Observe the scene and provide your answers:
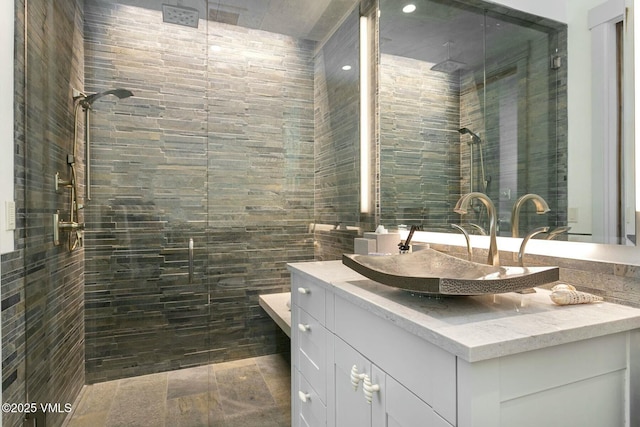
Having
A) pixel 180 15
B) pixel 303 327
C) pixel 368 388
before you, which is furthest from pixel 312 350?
pixel 180 15

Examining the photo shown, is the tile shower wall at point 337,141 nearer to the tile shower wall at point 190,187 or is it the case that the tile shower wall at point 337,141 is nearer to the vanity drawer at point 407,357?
the tile shower wall at point 190,187

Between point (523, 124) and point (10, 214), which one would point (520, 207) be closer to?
point (523, 124)

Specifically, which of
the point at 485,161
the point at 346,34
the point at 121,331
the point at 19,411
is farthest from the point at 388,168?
the point at 19,411

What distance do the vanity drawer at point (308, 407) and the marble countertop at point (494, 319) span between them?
55 cm

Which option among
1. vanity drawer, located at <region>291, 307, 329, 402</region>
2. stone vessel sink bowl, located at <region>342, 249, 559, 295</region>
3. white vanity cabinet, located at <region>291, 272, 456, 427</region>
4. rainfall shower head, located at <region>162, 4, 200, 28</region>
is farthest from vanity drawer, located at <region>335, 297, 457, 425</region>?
rainfall shower head, located at <region>162, 4, 200, 28</region>

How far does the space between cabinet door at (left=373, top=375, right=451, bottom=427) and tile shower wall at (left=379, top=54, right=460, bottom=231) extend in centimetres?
92

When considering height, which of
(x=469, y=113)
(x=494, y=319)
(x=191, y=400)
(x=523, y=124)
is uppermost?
(x=469, y=113)

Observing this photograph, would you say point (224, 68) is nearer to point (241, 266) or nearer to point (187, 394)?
point (241, 266)

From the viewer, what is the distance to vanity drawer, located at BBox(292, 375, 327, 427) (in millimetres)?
1295

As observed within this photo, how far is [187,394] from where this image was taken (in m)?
2.00

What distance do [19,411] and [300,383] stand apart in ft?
3.81

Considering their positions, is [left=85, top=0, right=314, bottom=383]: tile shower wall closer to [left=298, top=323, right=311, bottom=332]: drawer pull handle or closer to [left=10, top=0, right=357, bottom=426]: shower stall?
[left=10, top=0, right=357, bottom=426]: shower stall

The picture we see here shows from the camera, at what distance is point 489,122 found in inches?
54.1

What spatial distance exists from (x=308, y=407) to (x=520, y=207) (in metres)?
1.16
